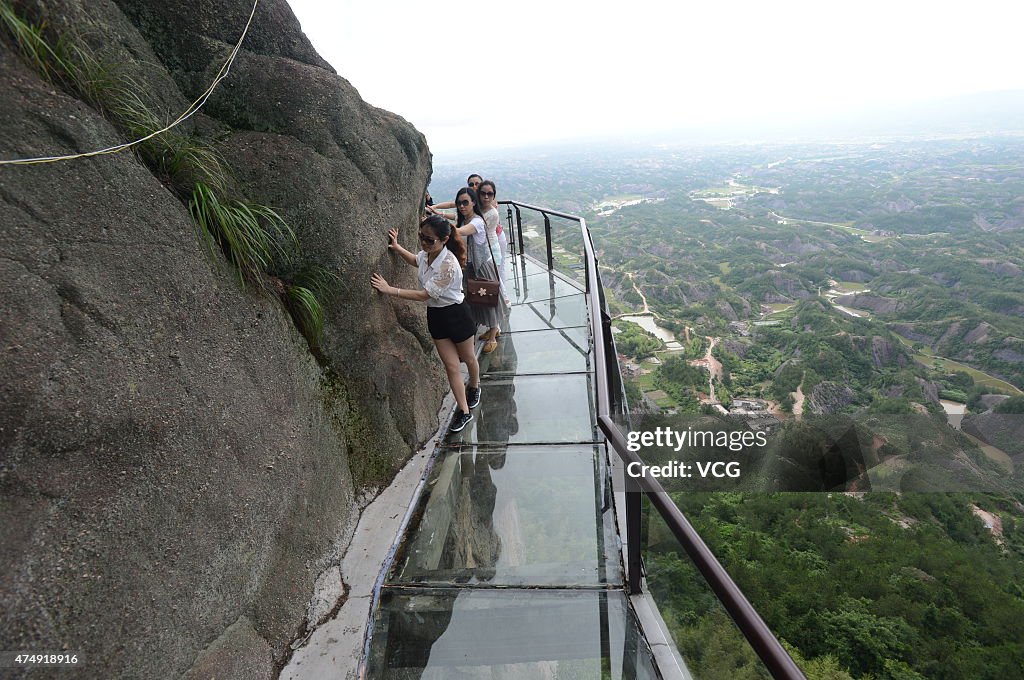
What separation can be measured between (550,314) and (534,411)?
7.86 ft

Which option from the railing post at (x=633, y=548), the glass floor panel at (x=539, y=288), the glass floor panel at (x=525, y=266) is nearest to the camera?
the railing post at (x=633, y=548)

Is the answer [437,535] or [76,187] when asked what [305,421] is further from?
[76,187]

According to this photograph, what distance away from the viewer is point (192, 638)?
1.94 metres

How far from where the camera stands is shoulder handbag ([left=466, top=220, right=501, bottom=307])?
4816mm

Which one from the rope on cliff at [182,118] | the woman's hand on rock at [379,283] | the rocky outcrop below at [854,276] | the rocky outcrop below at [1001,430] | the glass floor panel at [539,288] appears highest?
the rope on cliff at [182,118]

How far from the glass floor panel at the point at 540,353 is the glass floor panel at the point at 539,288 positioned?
4.20 feet

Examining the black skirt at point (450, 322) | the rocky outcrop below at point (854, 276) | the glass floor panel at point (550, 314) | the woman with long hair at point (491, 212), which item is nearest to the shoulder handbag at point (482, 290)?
the woman with long hair at point (491, 212)

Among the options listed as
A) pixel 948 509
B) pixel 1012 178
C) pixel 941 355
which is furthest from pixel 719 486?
pixel 1012 178

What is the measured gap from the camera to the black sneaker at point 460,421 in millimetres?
4125

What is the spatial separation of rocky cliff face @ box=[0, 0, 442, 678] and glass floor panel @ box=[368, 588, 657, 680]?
542 mm

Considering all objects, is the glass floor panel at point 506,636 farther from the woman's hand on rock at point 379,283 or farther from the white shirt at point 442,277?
the woman's hand on rock at point 379,283

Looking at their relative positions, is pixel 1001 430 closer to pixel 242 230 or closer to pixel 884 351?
pixel 884 351

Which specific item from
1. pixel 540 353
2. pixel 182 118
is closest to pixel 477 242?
pixel 540 353

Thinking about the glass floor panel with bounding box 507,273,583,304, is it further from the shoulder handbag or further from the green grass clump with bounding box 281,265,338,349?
the green grass clump with bounding box 281,265,338,349
